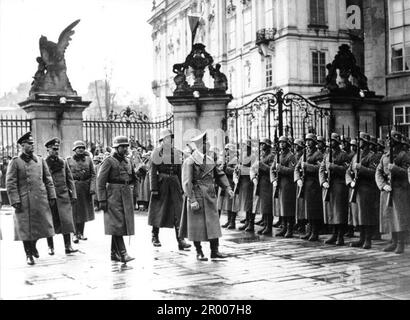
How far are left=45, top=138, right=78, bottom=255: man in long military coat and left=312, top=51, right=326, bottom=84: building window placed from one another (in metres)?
29.3

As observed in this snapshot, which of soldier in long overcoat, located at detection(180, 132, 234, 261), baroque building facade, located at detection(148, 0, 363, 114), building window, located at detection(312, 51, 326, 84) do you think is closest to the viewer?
soldier in long overcoat, located at detection(180, 132, 234, 261)


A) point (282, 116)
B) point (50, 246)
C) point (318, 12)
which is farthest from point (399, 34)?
point (318, 12)

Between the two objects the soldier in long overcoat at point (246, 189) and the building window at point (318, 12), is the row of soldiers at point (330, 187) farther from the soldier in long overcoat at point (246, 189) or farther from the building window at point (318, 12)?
the building window at point (318, 12)

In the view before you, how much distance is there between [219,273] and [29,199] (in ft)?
11.8

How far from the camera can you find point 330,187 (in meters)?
10.9

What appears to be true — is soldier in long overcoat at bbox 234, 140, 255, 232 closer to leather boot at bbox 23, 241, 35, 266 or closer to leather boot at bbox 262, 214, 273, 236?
leather boot at bbox 262, 214, 273, 236

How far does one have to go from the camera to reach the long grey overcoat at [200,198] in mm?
9336

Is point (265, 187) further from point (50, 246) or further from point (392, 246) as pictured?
point (50, 246)

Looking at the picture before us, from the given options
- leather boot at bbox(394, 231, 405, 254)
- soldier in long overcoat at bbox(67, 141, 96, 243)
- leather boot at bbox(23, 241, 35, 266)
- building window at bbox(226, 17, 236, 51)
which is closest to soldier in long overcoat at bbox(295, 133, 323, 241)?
leather boot at bbox(394, 231, 405, 254)

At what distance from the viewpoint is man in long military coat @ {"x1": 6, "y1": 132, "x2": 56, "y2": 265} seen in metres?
9.53

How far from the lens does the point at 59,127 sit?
15820 millimetres

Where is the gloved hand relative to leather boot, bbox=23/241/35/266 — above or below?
above

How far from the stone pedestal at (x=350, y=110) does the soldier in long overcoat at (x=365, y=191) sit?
470 centimetres
